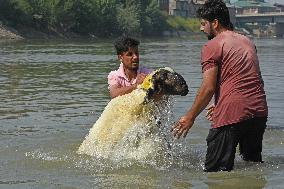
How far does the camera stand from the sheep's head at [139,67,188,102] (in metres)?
6.66

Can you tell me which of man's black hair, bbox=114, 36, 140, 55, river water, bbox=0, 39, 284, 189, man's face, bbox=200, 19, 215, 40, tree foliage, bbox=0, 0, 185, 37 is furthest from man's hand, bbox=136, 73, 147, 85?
tree foliage, bbox=0, 0, 185, 37

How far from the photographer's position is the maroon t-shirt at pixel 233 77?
18.5 feet

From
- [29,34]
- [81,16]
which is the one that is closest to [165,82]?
[29,34]

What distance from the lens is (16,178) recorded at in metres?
6.54

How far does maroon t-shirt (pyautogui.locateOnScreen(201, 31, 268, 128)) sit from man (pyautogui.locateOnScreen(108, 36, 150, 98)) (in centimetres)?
139

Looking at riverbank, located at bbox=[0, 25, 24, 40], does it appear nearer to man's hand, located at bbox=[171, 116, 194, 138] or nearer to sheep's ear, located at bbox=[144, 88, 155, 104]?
sheep's ear, located at bbox=[144, 88, 155, 104]

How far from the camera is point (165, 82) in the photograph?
262 inches

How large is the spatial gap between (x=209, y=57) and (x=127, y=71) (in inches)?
64.0

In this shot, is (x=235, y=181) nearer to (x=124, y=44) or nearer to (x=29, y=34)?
(x=124, y=44)

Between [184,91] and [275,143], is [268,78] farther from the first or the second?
[184,91]

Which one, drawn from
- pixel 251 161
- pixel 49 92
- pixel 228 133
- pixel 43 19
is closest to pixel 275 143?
pixel 251 161

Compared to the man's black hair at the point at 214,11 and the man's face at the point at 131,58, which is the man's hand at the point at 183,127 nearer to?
the man's black hair at the point at 214,11

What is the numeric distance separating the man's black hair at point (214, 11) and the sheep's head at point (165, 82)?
1.02 meters

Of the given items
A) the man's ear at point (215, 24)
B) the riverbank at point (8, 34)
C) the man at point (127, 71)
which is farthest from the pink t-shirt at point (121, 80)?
the riverbank at point (8, 34)
